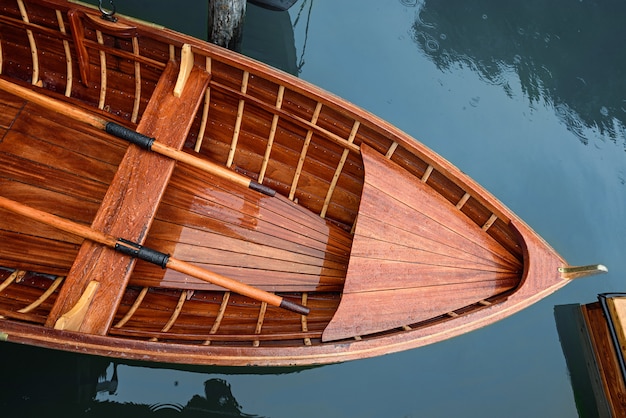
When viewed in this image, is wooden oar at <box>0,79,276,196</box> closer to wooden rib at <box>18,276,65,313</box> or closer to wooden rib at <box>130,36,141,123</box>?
wooden rib at <box>130,36,141,123</box>

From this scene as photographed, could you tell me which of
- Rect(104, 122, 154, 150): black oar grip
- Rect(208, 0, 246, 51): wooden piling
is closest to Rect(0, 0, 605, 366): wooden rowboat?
Rect(104, 122, 154, 150): black oar grip

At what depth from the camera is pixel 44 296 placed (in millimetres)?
3676

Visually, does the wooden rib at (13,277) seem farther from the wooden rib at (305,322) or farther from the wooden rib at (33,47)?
the wooden rib at (305,322)

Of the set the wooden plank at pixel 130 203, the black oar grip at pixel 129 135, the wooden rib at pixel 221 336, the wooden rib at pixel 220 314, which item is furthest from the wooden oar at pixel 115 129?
the wooden rib at pixel 221 336

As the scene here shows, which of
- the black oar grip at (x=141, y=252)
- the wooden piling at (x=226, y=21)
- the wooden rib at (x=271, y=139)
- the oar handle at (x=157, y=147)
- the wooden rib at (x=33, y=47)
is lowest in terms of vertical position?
the black oar grip at (x=141, y=252)

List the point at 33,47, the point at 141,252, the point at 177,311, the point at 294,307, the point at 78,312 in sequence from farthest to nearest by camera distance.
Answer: the point at 33,47 → the point at 177,311 → the point at 294,307 → the point at 141,252 → the point at 78,312

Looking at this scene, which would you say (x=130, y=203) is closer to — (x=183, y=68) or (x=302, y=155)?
(x=183, y=68)

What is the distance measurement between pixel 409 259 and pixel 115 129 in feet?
8.46

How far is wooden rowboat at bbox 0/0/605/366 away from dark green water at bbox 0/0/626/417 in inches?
36.5

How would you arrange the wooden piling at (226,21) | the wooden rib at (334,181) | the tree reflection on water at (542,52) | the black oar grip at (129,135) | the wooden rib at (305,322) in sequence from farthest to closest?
the tree reflection on water at (542,52) < the wooden piling at (226,21) < the wooden rib at (334,181) < the black oar grip at (129,135) < the wooden rib at (305,322)

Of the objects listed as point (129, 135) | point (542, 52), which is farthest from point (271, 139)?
point (542, 52)

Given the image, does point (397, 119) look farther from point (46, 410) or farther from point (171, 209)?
point (46, 410)

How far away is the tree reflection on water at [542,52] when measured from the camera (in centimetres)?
670

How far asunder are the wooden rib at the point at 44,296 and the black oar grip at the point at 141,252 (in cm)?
70
